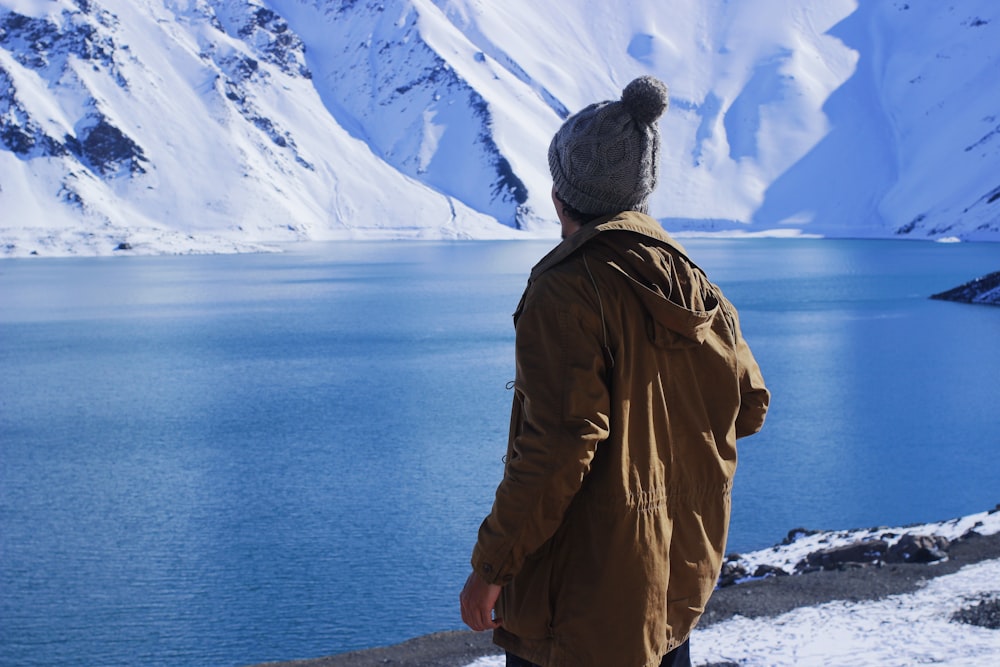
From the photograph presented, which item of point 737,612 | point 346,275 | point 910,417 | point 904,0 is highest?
point 904,0

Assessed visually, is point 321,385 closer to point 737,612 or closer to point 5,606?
point 5,606

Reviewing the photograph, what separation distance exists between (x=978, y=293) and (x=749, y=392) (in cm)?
4462

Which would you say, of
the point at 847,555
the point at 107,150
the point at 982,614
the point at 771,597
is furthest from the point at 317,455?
the point at 107,150

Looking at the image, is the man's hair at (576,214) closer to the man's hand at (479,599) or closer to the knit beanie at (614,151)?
the knit beanie at (614,151)

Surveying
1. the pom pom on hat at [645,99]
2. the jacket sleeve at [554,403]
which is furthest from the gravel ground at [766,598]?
the pom pom on hat at [645,99]

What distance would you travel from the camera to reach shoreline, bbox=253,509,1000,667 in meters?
7.40

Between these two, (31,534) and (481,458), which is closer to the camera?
(31,534)

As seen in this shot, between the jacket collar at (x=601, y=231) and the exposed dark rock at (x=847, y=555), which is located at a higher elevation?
the jacket collar at (x=601, y=231)

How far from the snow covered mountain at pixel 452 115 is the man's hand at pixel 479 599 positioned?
86.7m

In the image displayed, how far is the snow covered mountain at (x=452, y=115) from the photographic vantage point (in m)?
102

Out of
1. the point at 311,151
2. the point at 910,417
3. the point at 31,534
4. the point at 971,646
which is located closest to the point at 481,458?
the point at 31,534

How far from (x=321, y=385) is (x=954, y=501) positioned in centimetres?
1386

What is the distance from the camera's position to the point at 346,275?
58469mm

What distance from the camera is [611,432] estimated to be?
2529 millimetres
